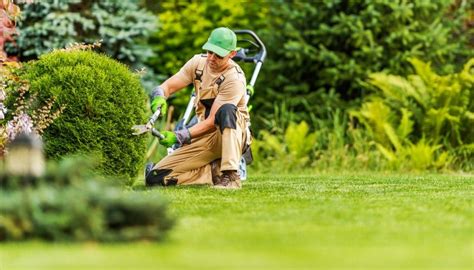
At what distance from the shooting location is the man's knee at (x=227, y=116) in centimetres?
855

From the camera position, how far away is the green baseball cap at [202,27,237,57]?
27.6ft

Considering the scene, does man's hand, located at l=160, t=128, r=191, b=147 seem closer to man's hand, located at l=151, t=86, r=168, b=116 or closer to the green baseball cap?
man's hand, located at l=151, t=86, r=168, b=116

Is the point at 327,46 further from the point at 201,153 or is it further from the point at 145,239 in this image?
the point at 145,239

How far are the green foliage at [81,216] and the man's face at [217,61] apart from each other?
3524 mm

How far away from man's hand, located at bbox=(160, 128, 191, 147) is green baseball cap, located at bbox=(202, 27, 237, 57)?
2.31 ft

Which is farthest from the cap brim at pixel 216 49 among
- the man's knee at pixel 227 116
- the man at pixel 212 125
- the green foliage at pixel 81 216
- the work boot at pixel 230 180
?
the green foliage at pixel 81 216

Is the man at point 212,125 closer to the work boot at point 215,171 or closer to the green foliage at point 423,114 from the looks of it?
the work boot at point 215,171

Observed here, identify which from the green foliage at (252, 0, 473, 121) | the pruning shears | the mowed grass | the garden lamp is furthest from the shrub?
the green foliage at (252, 0, 473, 121)

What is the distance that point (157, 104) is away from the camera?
870 centimetres

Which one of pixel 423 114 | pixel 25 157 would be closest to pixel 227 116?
pixel 25 157

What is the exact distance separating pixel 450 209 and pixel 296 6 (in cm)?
818

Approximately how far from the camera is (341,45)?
14.5 meters

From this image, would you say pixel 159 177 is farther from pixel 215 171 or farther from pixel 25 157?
pixel 25 157

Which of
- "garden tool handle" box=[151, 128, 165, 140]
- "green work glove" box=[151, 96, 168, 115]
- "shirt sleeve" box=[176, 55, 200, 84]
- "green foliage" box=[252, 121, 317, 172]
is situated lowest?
"green foliage" box=[252, 121, 317, 172]
